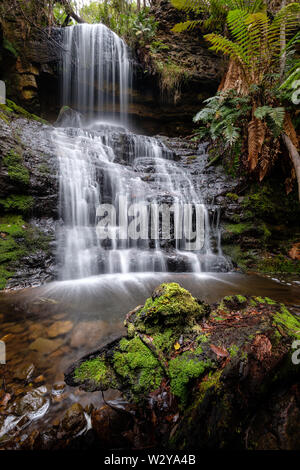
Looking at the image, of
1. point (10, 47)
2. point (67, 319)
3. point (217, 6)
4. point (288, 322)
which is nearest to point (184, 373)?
point (288, 322)

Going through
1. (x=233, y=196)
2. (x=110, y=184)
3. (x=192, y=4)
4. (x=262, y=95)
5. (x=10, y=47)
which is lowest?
(x=233, y=196)

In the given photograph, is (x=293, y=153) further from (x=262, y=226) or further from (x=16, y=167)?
(x=16, y=167)

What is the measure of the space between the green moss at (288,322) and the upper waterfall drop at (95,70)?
37.4 ft

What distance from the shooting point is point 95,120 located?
1048cm

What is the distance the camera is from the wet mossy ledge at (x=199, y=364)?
2.84 feet

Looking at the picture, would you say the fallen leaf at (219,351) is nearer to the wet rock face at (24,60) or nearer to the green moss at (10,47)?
the wet rock face at (24,60)

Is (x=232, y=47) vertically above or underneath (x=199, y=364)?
above

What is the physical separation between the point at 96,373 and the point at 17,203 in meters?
3.76

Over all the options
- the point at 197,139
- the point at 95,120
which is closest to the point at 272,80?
the point at 197,139

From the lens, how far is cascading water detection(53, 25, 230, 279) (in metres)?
4.19

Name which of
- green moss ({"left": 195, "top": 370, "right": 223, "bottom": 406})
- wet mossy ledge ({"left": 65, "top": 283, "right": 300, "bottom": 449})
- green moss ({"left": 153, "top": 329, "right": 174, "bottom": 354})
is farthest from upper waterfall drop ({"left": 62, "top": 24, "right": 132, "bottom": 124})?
green moss ({"left": 195, "top": 370, "right": 223, "bottom": 406})

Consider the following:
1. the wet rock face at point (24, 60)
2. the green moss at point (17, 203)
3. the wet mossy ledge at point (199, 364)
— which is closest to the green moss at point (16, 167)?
the green moss at point (17, 203)

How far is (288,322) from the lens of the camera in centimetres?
121

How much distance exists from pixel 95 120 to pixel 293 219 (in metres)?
10.1
